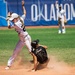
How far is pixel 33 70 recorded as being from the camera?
11.7 meters

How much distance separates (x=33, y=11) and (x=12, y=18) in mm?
24994

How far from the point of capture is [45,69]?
12109 mm

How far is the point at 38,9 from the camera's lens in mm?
36656

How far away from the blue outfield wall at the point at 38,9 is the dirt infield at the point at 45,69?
74.5ft

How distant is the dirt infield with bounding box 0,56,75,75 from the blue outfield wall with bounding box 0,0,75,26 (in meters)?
22.7

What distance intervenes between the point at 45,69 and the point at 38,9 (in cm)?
2487

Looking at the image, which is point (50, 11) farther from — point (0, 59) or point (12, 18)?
point (12, 18)

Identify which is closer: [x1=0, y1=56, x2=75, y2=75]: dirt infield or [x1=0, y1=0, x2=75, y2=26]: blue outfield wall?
[x1=0, y1=56, x2=75, y2=75]: dirt infield

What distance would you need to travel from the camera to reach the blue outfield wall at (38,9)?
36.5 m

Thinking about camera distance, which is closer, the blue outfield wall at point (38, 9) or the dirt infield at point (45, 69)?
the dirt infield at point (45, 69)

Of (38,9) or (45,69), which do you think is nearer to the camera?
(45,69)

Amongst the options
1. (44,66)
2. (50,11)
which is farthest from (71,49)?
(50,11)

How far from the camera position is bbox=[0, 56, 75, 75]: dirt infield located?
1116cm

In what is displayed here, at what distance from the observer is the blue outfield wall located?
120 feet
